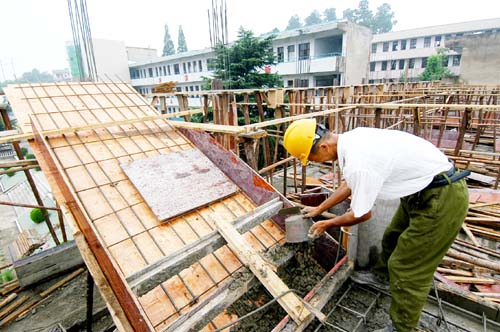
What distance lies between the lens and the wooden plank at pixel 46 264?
4.52 meters

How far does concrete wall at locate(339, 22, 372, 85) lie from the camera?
71.3 feet

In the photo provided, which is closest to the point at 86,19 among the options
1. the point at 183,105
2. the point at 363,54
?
the point at 183,105

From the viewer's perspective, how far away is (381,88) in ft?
43.3

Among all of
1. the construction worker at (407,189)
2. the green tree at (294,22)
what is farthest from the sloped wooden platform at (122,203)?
the green tree at (294,22)

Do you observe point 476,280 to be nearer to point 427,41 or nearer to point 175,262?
point 175,262

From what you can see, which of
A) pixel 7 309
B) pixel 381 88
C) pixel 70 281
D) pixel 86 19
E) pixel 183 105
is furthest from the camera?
pixel 86 19

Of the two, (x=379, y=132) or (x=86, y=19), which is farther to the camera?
(x=86, y=19)

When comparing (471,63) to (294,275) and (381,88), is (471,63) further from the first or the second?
(294,275)

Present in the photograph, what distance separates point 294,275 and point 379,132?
1672 millimetres

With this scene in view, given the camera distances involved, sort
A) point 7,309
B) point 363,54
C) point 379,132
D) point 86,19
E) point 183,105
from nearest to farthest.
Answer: point 379,132, point 7,309, point 183,105, point 86,19, point 363,54

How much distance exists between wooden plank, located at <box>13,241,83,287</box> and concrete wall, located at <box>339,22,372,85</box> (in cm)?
2222

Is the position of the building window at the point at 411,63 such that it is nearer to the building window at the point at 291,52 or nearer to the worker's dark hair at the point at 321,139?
the building window at the point at 291,52

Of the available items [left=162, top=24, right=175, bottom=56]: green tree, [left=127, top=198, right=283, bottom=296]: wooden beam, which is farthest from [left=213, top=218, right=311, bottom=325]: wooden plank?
[left=162, top=24, right=175, bottom=56]: green tree

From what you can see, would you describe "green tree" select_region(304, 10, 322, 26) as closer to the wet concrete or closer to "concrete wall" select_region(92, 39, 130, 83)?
"concrete wall" select_region(92, 39, 130, 83)
